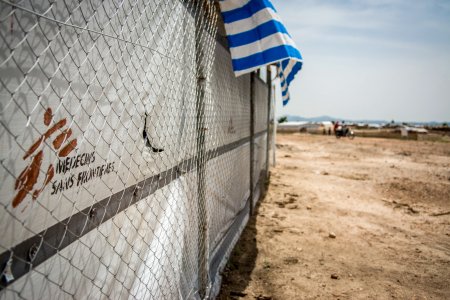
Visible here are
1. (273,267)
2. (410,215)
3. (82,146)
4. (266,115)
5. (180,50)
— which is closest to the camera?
(82,146)

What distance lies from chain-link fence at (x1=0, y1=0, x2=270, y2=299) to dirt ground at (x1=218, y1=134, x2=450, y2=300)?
1.22m

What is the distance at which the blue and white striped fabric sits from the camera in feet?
10.8

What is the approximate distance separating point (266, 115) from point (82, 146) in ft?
30.0

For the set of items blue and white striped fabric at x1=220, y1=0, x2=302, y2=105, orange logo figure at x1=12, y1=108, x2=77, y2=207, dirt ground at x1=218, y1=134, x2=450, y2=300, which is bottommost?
dirt ground at x1=218, y1=134, x2=450, y2=300

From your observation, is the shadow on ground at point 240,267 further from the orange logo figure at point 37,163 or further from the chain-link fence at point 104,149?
the orange logo figure at point 37,163

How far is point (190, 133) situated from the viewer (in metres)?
2.82

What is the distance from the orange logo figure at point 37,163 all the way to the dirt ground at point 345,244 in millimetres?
2745

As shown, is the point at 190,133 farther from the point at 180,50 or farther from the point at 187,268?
the point at 187,268

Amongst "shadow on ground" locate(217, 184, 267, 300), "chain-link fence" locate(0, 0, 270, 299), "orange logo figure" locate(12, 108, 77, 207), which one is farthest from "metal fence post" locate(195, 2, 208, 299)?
"orange logo figure" locate(12, 108, 77, 207)

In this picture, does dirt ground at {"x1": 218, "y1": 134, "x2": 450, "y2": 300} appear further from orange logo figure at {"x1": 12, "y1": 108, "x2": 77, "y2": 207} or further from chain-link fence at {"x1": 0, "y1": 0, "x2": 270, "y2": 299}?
orange logo figure at {"x1": 12, "y1": 108, "x2": 77, "y2": 207}

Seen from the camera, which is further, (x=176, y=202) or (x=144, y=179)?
(x=176, y=202)

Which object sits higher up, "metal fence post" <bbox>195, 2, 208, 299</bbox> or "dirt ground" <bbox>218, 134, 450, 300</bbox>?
"metal fence post" <bbox>195, 2, 208, 299</bbox>

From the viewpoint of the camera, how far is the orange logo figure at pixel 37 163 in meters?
1.09

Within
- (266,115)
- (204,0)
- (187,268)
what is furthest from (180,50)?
(266,115)
